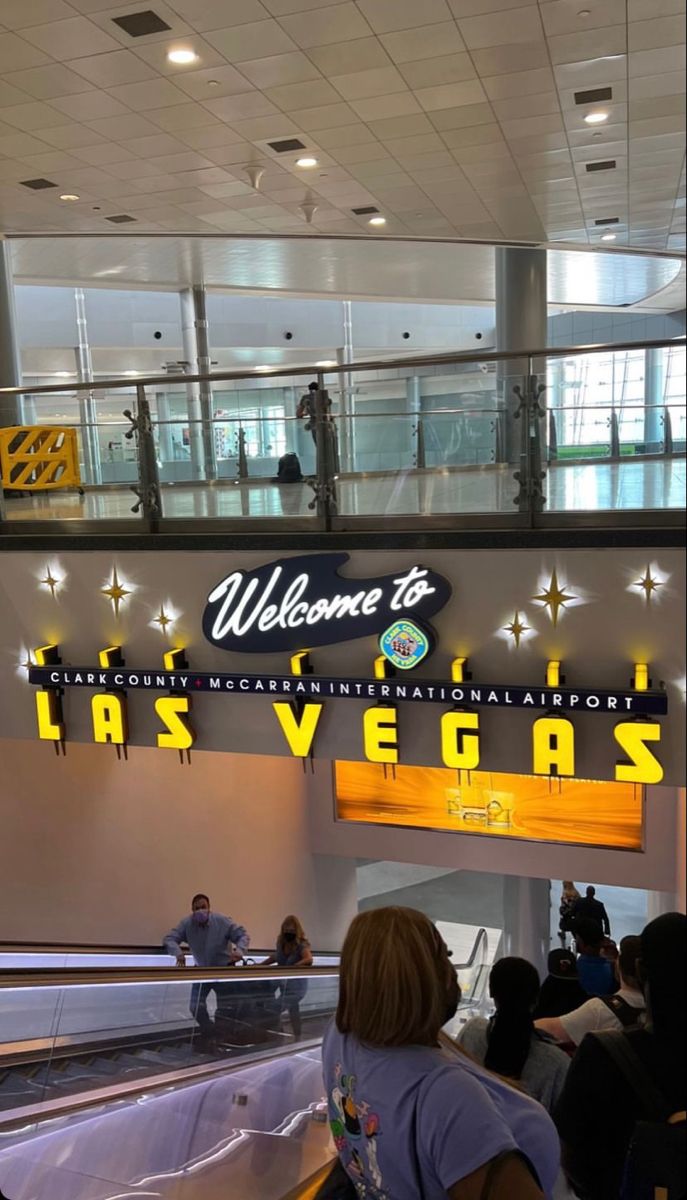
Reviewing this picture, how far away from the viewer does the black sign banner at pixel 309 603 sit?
5.36 meters

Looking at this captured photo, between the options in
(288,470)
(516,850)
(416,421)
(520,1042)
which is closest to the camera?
(520,1042)

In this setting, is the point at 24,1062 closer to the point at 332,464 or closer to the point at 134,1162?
the point at 134,1162

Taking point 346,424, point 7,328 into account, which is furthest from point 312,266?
point 346,424

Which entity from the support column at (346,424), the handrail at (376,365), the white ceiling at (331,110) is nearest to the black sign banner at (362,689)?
the support column at (346,424)

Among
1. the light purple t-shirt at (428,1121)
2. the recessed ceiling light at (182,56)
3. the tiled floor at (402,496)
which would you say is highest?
the recessed ceiling light at (182,56)

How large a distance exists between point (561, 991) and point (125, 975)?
2111mm

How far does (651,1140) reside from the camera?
5.74ft

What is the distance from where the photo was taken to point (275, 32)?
600 centimetres

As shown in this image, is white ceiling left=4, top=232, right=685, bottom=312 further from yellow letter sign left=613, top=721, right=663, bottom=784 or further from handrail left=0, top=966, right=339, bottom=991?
handrail left=0, top=966, right=339, bottom=991

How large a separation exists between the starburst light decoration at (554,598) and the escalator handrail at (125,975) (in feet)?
7.32

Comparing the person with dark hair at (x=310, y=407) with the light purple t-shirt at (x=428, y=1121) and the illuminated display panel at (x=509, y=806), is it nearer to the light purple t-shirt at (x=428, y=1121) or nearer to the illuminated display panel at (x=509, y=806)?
the light purple t-shirt at (x=428, y=1121)

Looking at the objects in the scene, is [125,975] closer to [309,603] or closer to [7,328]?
[309,603]

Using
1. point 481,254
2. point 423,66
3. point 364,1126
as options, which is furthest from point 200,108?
point 481,254

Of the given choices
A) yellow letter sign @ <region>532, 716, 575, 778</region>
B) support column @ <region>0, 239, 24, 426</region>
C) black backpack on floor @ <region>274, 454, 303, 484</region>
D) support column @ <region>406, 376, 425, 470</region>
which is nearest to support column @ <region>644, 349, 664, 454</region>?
support column @ <region>406, 376, 425, 470</region>
